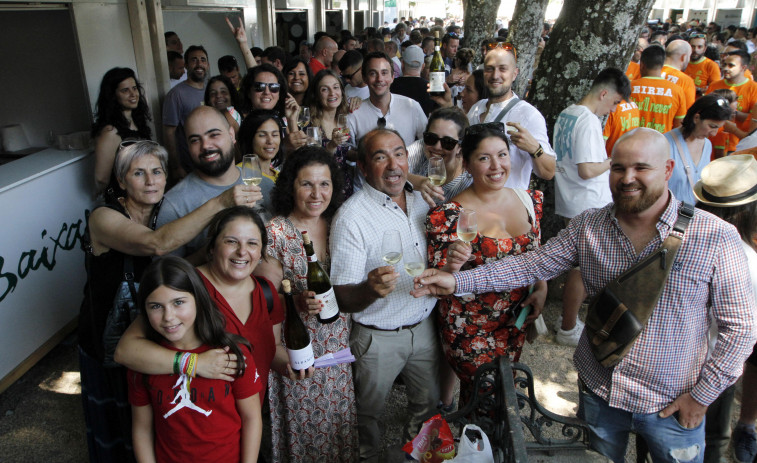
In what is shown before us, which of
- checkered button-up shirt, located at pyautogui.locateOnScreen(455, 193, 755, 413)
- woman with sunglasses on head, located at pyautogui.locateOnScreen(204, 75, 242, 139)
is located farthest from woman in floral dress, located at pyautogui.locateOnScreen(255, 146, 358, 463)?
woman with sunglasses on head, located at pyautogui.locateOnScreen(204, 75, 242, 139)

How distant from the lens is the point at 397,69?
1022 cm

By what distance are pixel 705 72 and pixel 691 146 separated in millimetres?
7116

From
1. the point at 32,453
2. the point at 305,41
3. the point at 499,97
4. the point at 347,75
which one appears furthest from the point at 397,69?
the point at 32,453

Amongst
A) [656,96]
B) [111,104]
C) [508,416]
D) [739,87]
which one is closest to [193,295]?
[508,416]

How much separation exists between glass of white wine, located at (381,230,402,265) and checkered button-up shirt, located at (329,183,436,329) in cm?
34

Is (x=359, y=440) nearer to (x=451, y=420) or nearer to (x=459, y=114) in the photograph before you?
(x=451, y=420)

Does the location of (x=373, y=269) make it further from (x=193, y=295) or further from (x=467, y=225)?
(x=193, y=295)

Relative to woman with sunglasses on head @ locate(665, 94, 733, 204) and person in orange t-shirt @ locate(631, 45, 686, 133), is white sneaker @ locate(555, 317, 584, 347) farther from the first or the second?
person in orange t-shirt @ locate(631, 45, 686, 133)

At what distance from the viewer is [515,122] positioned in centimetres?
391

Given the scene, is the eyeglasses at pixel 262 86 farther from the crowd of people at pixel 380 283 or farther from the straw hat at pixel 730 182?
the straw hat at pixel 730 182

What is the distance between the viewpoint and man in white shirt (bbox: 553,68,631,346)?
172 inches

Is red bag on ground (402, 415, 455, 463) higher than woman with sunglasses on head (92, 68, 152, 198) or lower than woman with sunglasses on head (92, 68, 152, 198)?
lower

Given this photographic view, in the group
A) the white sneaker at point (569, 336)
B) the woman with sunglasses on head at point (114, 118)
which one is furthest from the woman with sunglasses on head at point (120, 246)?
the white sneaker at point (569, 336)

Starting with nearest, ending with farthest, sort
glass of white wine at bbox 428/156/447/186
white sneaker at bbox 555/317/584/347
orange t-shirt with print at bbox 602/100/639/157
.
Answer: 1. glass of white wine at bbox 428/156/447/186
2. white sneaker at bbox 555/317/584/347
3. orange t-shirt with print at bbox 602/100/639/157
